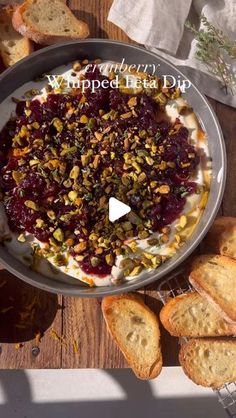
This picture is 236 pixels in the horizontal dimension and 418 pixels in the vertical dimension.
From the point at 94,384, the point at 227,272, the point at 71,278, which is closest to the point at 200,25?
the point at 227,272

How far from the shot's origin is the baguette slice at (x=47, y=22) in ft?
7.77

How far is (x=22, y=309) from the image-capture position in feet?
7.37

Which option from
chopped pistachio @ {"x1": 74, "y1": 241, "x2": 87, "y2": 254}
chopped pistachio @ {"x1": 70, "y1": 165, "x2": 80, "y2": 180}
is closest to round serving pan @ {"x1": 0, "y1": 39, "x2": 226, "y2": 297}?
chopped pistachio @ {"x1": 74, "y1": 241, "x2": 87, "y2": 254}

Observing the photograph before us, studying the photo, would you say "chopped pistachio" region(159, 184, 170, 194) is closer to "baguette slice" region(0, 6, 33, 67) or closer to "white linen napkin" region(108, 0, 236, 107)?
"white linen napkin" region(108, 0, 236, 107)

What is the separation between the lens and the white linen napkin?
2443mm

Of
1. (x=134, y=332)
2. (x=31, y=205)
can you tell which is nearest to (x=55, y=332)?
(x=134, y=332)

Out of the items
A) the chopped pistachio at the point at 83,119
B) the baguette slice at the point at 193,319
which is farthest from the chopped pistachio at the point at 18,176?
the baguette slice at the point at 193,319

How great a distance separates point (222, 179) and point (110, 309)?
67cm

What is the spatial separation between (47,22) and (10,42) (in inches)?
7.1

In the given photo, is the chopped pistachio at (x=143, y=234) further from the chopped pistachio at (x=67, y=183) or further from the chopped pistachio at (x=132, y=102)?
the chopped pistachio at (x=132, y=102)

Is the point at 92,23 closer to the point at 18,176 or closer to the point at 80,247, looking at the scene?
the point at 18,176

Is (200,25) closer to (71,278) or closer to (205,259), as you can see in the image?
(205,259)

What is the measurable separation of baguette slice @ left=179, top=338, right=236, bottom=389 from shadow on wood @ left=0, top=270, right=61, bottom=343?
574 mm

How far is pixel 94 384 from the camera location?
2746 mm
